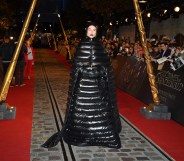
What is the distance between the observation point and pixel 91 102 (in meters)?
6.06

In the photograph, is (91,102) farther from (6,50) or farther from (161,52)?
(6,50)

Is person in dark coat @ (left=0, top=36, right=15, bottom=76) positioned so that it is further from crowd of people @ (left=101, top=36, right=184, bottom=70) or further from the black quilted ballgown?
the black quilted ballgown

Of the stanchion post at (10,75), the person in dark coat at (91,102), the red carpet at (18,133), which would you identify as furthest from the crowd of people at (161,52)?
the red carpet at (18,133)

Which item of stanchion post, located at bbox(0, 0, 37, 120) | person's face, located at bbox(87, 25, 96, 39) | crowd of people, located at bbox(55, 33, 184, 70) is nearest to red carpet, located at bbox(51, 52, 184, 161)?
crowd of people, located at bbox(55, 33, 184, 70)

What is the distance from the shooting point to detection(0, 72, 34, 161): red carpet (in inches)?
222

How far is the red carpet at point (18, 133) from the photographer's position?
5633 millimetres

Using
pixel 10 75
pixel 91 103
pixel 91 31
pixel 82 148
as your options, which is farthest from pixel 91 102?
pixel 10 75

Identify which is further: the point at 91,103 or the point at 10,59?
the point at 10,59

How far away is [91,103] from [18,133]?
1.85 metres

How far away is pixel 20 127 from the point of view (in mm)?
7336

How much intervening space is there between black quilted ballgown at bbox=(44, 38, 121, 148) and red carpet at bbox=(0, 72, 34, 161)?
1.75 ft

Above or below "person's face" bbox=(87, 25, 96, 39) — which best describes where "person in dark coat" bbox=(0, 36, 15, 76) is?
below

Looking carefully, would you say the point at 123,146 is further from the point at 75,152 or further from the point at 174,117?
the point at 174,117

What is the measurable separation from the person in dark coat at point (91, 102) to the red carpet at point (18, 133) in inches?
19.9
